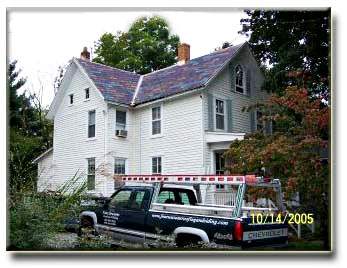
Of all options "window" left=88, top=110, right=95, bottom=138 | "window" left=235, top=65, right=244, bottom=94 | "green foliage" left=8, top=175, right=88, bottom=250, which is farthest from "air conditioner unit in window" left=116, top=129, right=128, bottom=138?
"green foliage" left=8, top=175, right=88, bottom=250

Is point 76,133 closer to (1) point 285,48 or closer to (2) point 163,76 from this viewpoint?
(2) point 163,76

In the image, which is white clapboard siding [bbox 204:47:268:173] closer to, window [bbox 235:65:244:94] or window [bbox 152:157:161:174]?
window [bbox 235:65:244:94]

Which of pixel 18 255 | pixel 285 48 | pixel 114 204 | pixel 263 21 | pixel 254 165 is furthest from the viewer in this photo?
pixel 285 48

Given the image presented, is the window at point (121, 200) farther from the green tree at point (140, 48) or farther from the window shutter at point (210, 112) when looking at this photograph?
the window shutter at point (210, 112)

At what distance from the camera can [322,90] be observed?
329 inches

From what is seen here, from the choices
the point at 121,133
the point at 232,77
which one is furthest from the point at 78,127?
the point at 232,77

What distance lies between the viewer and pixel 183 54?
39.8 feet

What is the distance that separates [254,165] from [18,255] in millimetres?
4989

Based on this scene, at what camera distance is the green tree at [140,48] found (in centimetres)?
1027

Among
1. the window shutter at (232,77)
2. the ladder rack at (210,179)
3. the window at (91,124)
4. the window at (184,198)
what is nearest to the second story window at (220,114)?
the window shutter at (232,77)

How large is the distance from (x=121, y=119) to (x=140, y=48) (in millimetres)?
2644
